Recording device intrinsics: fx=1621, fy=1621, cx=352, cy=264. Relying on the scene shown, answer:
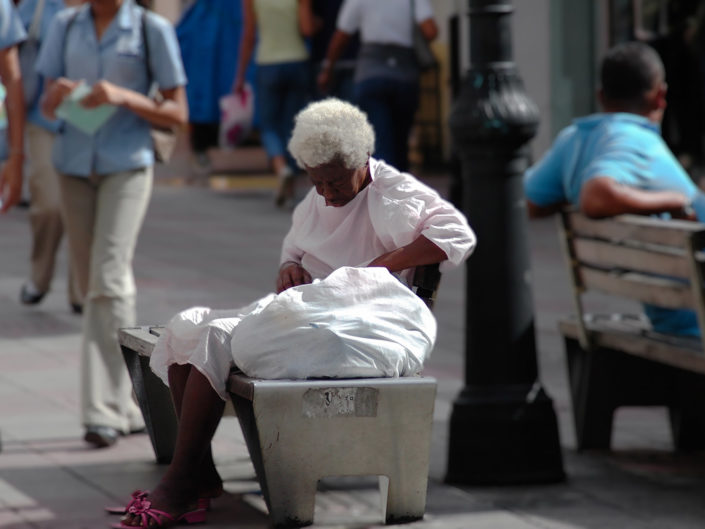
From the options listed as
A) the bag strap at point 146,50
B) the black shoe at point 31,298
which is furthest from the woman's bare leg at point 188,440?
the black shoe at point 31,298

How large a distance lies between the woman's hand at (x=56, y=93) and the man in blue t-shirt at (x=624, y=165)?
1872mm

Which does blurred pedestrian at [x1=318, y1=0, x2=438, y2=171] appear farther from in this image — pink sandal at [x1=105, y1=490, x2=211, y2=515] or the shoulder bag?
pink sandal at [x1=105, y1=490, x2=211, y2=515]

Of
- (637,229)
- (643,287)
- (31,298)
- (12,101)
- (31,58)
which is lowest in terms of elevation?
(31,298)

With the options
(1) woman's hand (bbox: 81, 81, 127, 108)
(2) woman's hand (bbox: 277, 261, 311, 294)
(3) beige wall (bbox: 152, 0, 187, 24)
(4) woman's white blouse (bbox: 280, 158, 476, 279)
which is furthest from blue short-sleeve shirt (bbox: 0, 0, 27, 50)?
(3) beige wall (bbox: 152, 0, 187, 24)

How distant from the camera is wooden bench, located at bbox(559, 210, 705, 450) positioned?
598 cm

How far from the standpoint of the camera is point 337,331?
4.66 meters

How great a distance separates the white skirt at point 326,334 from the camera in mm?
4668

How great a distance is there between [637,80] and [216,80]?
38.7 ft

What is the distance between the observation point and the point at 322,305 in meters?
4.73

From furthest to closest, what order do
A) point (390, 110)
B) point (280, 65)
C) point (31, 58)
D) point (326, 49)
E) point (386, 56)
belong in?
1. point (326, 49)
2. point (280, 65)
3. point (390, 110)
4. point (386, 56)
5. point (31, 58)

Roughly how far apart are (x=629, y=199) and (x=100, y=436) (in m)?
2.22

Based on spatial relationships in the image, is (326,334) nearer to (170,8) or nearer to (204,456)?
(204,456)

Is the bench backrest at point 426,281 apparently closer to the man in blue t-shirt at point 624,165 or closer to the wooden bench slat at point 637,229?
the wooden bench slat at point 637,229

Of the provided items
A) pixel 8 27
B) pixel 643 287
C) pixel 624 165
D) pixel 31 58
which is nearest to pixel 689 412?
pixel 643 287
